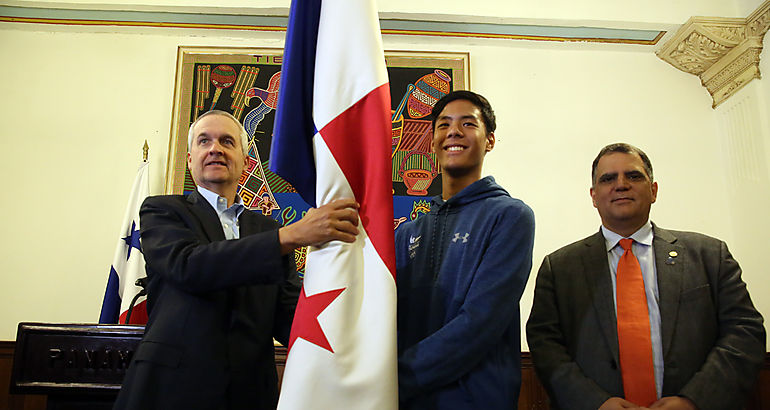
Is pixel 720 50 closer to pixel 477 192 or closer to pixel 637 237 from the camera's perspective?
pixel 637 237

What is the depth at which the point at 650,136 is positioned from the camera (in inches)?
189

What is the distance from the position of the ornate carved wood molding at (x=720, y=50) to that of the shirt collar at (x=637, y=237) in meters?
2.94

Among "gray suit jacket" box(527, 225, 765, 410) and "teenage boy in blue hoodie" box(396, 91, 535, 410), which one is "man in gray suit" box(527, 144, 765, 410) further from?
"teenage boy in blue hoodie" box(396, 91, 535, 410)

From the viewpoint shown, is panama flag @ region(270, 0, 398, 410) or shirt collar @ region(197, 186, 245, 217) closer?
panama flag @ region(270, 0, 398, 410)

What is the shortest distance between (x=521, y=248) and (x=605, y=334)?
0.63m

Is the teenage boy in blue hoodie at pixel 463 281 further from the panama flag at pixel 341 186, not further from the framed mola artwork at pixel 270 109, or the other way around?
the framed mola artwork at pixel 270 109

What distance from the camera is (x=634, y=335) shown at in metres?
2.10

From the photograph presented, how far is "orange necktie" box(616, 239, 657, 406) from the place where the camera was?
6.62 ft

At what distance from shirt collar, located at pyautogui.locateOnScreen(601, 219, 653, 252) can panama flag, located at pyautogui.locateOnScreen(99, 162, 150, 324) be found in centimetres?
264

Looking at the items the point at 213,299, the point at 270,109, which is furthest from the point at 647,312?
the point at 270,109

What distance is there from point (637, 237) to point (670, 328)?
Result: 1.23ft

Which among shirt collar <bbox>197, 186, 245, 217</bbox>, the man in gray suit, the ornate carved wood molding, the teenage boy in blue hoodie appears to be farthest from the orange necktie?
the ornate carved wood molding

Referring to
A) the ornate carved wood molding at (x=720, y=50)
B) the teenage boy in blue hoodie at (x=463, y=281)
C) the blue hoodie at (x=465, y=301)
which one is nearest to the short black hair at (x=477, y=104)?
the teenage boy in blue hoodie at (x=463, y=281)

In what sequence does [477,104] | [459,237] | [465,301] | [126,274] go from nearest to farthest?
1. [465,301]
2. [459,237]
3. [477,104]
4. [126,274]
